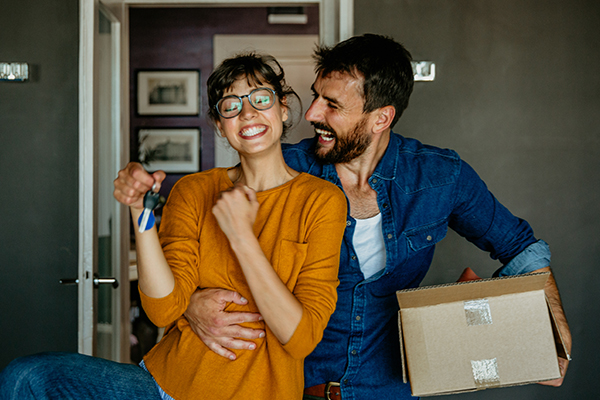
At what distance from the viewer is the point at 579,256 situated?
2.28m

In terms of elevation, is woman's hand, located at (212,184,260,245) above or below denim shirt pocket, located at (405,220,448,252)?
above

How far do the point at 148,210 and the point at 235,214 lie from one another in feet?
0.57

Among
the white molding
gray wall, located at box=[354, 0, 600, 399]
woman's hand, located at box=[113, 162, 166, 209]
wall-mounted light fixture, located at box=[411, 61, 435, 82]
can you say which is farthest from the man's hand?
wall-mounted light fixture, located at box=[411, 61, 435, 82]

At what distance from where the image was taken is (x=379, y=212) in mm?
1504

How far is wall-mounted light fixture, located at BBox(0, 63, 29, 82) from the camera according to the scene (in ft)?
7.33

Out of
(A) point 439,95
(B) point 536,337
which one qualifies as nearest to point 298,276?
(B) point 536,337

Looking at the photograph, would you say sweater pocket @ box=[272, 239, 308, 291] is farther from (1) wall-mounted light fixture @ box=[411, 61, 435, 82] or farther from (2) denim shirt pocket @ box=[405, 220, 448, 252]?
(1) wall-mounted light fixture @ box=[411, 61, 435, 82]

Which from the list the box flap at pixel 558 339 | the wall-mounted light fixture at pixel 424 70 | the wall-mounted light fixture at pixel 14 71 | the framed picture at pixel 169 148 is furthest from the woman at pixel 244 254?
the framed picture at pixel 169 148

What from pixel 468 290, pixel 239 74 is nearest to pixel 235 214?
pixel 239 74

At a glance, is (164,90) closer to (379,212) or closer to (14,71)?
(14,71)

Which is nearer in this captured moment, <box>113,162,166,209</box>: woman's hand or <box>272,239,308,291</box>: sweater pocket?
<box>113,162,166,209</box>: woman's hand

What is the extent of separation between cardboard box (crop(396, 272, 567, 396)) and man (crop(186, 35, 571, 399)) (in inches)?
6.3

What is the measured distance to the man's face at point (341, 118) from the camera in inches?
62.3

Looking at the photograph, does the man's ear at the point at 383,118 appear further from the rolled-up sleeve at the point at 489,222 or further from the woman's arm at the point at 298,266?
the woman's arm at the point at 298,266
